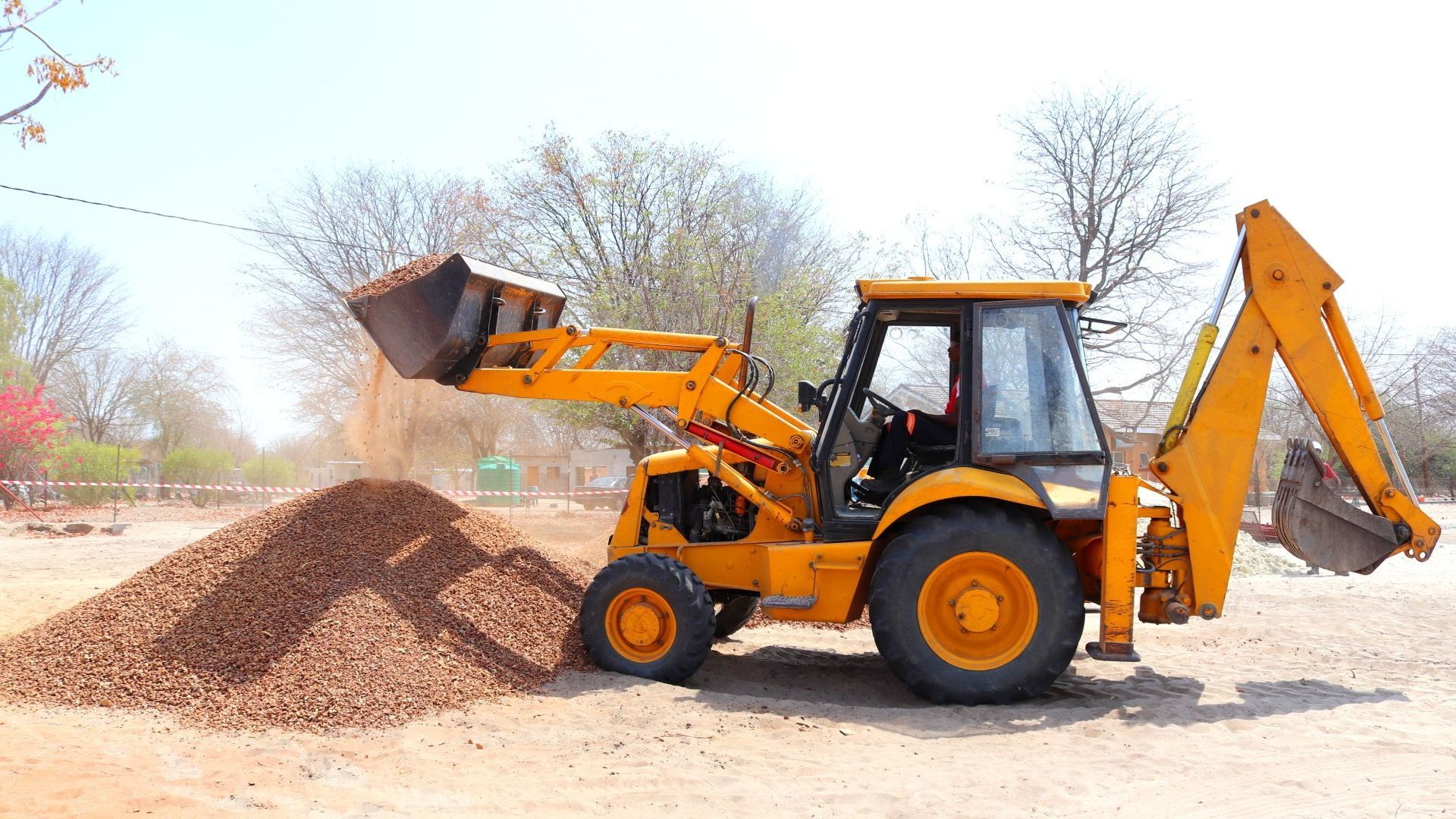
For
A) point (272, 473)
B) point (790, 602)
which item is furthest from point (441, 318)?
point (272, 473)

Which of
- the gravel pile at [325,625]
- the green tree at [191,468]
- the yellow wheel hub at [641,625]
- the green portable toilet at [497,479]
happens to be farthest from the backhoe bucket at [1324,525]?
the green tree at [191,468]

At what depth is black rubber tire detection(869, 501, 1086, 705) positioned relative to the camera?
6.20 m

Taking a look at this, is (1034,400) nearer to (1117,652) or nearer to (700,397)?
(1117,652)

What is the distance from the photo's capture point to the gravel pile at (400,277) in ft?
24.9

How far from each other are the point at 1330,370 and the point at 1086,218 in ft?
56.5

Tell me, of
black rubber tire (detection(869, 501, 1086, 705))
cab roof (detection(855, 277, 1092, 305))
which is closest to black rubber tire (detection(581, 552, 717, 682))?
black rubber tire (detection(869, 501, 1086, 705))

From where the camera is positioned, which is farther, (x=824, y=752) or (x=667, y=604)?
(x=667, y=604)

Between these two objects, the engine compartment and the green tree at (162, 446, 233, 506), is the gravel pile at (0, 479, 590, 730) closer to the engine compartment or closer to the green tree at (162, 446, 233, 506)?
the engine compartment

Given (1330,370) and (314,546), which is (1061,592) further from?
(314,546)

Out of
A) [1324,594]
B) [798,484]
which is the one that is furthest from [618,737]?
[1324,594]

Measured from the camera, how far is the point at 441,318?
7434 millimetres

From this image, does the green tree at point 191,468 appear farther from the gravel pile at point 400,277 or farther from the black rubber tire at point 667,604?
the black rubber tire at point 667,604

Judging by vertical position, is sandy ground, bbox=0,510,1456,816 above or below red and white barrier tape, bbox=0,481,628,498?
below

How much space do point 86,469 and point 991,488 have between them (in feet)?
93.7
